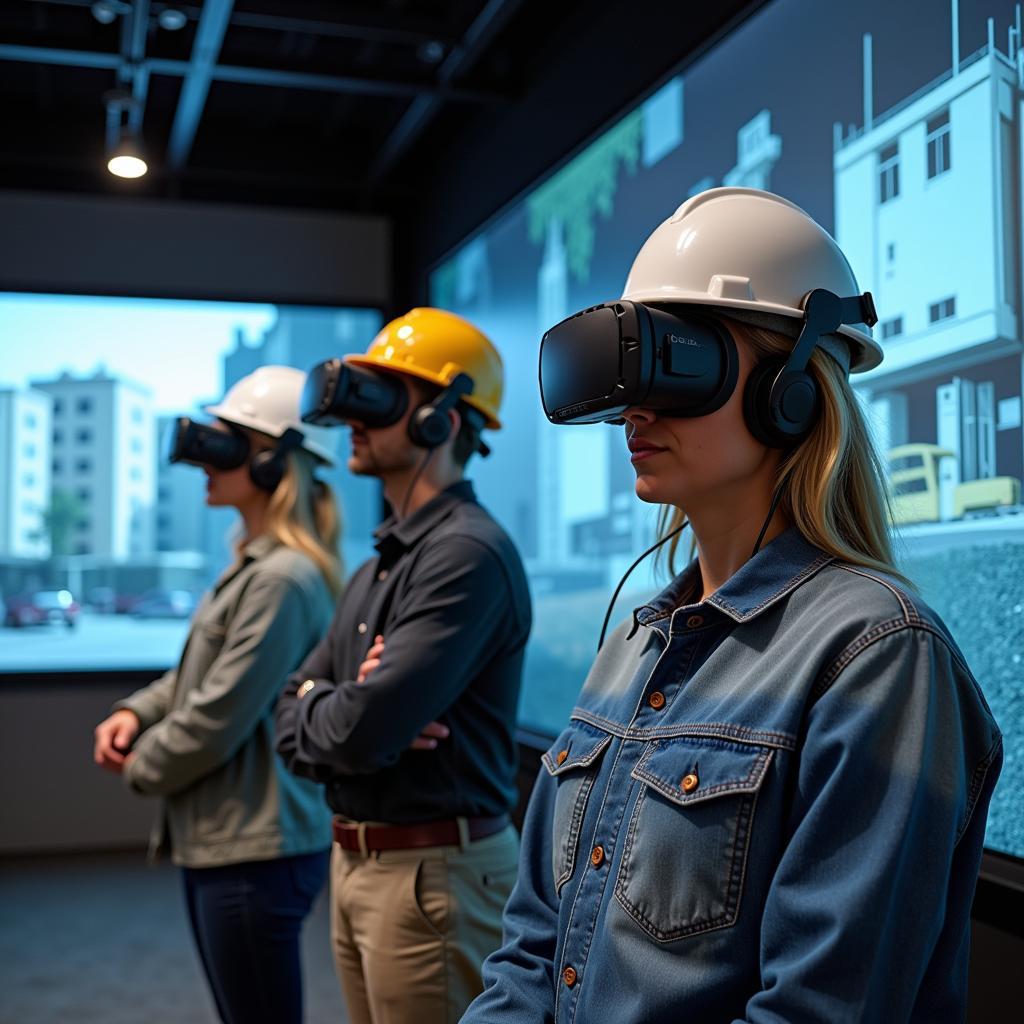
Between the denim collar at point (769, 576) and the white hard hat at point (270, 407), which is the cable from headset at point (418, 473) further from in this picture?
the denim collar at point (769, 576)

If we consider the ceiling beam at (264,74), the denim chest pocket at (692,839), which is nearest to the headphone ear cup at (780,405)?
the denim chest pocket at (692,839)

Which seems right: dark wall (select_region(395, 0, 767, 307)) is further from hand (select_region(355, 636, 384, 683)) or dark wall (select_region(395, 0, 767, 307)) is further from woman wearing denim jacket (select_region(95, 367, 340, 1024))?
hand (select_region(355, 636, 384, 683))

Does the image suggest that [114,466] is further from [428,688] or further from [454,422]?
[428,688]

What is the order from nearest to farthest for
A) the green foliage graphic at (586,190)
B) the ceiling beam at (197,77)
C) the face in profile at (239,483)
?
1. the face in profile at (239,483)
2. the green foliage graphic at (586,190)
3. the ceiling beam at (197,77)

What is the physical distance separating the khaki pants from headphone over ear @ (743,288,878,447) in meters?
1.07

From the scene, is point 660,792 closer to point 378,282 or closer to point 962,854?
point 962,854

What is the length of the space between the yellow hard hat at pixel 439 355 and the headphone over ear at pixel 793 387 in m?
1.12

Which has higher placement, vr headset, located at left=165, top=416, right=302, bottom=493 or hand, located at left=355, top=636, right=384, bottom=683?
vr headset, located at left=165, top=416, right=302, bottom=493

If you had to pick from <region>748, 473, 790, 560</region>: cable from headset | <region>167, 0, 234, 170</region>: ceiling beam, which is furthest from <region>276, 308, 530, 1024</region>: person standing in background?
<region>167, 0, 234, 170</region>: ceiling beam

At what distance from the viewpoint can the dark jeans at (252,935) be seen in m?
2.38

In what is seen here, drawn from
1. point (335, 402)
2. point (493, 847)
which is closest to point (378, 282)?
point (335, 402)

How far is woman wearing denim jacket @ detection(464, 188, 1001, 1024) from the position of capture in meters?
0.97

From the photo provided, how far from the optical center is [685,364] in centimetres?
118

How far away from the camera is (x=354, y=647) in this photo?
2172mm
